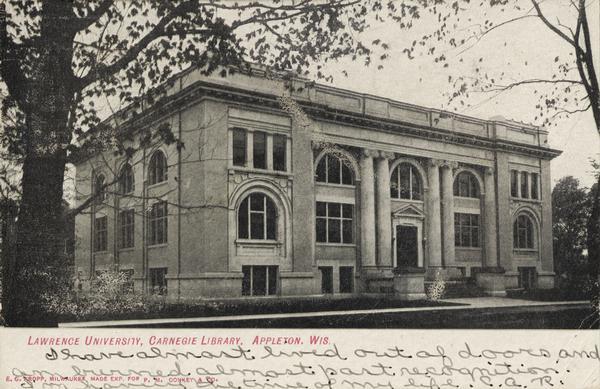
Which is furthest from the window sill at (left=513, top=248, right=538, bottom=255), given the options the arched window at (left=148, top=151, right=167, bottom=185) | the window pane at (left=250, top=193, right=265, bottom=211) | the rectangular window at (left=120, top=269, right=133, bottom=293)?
the arched window at (left=148, top=151, right=167, bottom=185)

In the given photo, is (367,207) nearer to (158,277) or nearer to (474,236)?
(474,236)

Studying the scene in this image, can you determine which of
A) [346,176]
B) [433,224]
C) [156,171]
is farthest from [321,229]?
[156,171]

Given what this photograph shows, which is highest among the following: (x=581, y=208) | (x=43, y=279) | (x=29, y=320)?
(x=581, y=208)

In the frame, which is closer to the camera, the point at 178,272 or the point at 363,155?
the point at 178,272

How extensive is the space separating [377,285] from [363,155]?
4663 millimetres

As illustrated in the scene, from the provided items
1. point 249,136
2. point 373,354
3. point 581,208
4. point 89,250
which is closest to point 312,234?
point 249,136

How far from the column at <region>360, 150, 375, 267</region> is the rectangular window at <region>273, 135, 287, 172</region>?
2.90 metres

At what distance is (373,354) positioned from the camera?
7012mm

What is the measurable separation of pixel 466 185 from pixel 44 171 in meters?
11.6

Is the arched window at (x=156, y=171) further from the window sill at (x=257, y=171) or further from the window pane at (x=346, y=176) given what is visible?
the window pane at (x=346, y=176)

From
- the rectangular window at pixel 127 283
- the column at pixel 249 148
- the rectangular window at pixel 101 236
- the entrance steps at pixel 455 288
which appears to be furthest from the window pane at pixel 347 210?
the rectangular window at pixel 127 283

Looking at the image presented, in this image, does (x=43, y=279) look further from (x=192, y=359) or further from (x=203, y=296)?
(x=203, y=296)

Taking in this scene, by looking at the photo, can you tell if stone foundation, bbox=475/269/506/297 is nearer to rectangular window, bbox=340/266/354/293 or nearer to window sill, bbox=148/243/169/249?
rectangular window, bbox=340/266/354/293

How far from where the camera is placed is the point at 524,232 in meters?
13.4
